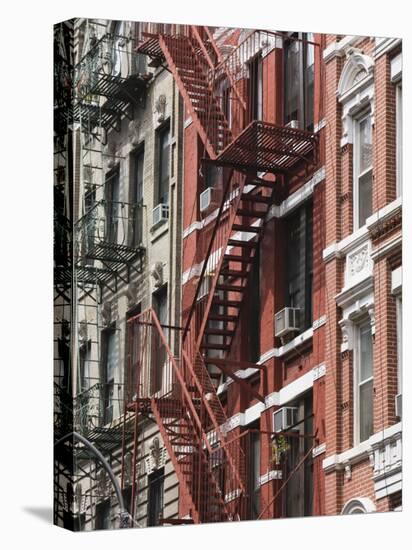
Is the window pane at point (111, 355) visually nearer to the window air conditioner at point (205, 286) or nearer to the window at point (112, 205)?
the window at point (112, 205)

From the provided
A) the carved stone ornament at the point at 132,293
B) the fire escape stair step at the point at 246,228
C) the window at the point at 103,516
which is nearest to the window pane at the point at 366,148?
the fire escape stair step at the point at 246,228

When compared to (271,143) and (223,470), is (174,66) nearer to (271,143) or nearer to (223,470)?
(271,143)

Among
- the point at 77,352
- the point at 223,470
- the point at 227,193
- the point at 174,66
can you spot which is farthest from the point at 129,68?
the point at 223,470

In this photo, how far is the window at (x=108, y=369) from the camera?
73.4 ft

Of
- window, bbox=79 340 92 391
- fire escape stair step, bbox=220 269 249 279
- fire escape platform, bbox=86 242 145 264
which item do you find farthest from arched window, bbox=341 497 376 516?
fire escape platform, bbox=86 242 145 264

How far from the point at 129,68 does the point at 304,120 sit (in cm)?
245

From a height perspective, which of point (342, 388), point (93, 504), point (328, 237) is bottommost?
point (93, 504)

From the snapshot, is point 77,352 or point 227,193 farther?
point 227,193

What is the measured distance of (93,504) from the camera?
22.0 m

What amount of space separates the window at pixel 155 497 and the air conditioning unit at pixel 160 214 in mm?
3155

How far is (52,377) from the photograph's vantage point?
2319 centimetres

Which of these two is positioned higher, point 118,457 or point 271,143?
point 271,143

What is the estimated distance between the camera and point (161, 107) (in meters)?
23.5

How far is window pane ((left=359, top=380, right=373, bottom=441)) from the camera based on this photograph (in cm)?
2330
